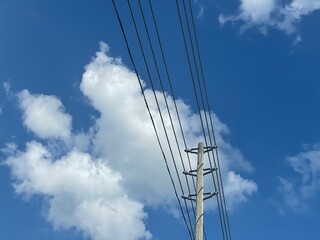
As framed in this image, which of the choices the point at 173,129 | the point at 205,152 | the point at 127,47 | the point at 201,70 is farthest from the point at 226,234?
the point at 127,47

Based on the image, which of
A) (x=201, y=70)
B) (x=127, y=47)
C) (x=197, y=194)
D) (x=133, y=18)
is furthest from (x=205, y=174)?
(x=133, y=18)

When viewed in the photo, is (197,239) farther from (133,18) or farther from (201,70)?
(133,18)

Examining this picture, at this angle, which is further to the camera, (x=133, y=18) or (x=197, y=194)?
(x=197, y=194)

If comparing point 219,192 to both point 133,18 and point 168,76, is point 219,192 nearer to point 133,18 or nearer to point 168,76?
point 168,76

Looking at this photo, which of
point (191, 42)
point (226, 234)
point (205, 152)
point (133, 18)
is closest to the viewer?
point (133, 18)

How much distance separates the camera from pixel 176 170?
44.3 feet

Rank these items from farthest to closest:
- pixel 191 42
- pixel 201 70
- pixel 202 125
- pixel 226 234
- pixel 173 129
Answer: pixel 226 234, pixel 202 125, pixel 173 129, pixel 201 70, pixel 191 42

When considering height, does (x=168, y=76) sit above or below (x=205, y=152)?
below

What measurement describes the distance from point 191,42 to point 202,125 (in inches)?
139

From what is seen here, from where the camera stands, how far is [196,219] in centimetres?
1302

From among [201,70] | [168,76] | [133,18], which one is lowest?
[133,18]

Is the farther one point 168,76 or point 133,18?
point 168,76

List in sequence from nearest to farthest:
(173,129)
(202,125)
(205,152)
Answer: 1. (173,129)
2. (202,125)
3. (205,152)

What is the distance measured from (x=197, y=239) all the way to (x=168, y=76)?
493 cm
